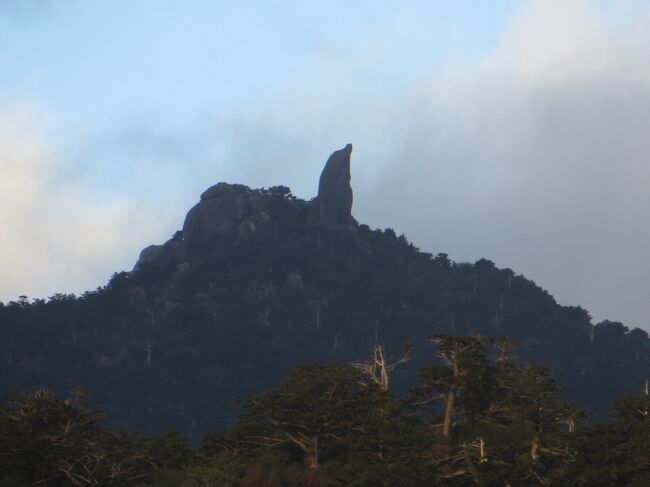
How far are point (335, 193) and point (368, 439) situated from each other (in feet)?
359

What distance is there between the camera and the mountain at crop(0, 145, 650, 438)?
131m

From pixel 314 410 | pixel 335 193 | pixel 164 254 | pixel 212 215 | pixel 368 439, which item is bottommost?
pixel 368 439

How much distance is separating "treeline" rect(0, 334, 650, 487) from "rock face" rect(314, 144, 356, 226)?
325 feet

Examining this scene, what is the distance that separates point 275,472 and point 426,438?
245 inches

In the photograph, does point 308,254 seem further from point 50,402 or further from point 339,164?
point 50,402

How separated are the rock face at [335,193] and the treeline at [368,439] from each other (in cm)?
9905

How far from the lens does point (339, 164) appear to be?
505 ft

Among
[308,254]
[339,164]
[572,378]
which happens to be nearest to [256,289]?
[308,254]

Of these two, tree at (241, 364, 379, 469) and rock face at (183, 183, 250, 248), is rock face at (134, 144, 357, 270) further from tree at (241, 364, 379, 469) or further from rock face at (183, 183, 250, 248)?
tree at (241, 364, 379, 469)

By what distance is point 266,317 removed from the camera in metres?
146

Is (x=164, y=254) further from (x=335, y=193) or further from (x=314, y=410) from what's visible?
(x=314, y=410)

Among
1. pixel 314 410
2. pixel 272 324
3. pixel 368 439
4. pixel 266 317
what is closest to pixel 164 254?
pixel 266 317

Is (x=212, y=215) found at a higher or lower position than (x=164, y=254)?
higher

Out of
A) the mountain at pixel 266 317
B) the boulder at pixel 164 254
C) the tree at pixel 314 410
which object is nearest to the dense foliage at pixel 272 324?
the mountain at pixel 266 317
